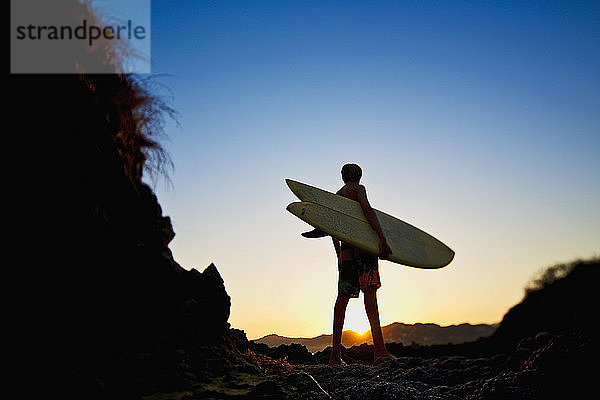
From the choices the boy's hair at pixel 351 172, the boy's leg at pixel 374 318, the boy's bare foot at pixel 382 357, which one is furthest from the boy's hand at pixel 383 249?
the boy's bare foot at pixel 382 357

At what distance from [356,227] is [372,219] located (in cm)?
20

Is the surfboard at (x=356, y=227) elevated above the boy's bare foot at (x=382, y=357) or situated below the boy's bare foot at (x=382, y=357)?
above

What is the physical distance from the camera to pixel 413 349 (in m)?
7.57

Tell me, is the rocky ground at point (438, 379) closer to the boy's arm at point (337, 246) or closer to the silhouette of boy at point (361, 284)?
the silhouette of boy at point (361, 284)

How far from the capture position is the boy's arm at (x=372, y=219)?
5578 millimetres

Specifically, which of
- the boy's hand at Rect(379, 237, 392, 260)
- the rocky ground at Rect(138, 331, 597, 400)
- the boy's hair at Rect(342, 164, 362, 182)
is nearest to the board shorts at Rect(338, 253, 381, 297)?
the boy's hand at Rect(379, 237, 392, 260)

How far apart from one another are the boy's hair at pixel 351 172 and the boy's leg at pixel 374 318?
129 cm

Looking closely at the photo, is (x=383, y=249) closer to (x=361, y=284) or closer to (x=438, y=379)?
(x=361, y=284)

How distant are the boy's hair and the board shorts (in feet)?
2.99

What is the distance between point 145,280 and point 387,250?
3.15 m

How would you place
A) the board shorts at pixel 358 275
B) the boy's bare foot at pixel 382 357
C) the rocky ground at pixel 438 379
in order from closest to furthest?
the rocky ground at pixel 438 379
the boy's bare foot at pixel 382 357
the board shorts at pixel 358 275

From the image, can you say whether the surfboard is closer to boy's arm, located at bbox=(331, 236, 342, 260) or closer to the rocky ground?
boy's arm, located at bbox=(331, 236, 342, 260)

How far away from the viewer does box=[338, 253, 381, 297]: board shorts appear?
5520 mm

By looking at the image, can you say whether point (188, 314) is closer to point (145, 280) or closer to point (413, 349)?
point (145, 280)
